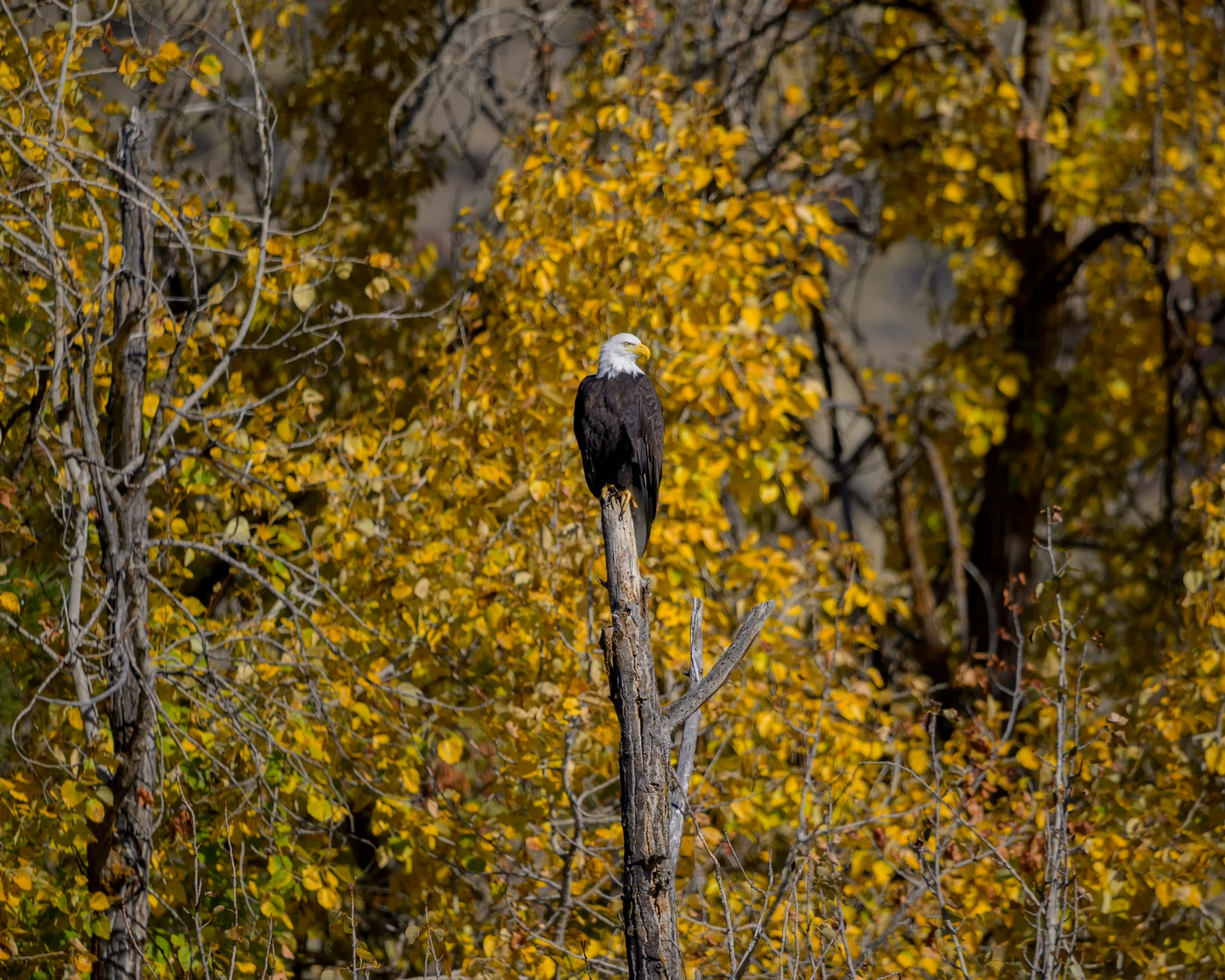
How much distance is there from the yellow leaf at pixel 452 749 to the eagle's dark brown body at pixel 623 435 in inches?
41.6

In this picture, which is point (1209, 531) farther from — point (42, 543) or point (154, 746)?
point (42, 543)

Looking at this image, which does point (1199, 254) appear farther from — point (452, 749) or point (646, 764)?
point (646, 764)

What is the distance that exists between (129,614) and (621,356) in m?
1.91

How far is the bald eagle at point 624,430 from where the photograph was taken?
4.26 m

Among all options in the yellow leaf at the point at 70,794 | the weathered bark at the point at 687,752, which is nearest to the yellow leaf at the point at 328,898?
the yellow leaf at the point at 70,794

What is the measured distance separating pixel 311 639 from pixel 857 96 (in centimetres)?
503

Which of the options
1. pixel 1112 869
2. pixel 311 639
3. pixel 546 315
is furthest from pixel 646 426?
pixel 1112 869

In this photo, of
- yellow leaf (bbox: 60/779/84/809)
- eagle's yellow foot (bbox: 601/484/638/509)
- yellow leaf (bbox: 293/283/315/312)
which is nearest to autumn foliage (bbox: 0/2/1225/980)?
yellow leaf (bbox: 60/779/84/809)

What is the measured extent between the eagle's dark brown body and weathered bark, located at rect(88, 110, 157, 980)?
1548mm

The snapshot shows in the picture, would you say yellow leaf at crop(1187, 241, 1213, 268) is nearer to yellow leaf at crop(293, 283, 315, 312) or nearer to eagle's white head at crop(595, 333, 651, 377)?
eagle's white head at crop(595, 333, 651, 377)

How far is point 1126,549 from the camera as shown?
855 centimetres

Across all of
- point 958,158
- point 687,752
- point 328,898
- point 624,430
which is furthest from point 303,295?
point 958,158

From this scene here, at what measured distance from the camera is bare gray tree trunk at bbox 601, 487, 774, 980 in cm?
302

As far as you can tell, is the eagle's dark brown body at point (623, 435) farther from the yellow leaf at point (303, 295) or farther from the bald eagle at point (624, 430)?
the yellow leaf at point (303, 295)
